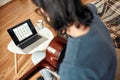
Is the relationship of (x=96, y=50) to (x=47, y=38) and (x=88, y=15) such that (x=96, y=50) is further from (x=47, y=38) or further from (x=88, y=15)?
(x=47, y=38)

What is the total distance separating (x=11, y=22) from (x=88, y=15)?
2.47 meters

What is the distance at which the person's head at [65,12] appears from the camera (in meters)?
0.62

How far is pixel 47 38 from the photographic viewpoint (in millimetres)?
1925

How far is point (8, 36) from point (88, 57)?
216 cm

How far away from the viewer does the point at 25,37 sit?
72.1 inches

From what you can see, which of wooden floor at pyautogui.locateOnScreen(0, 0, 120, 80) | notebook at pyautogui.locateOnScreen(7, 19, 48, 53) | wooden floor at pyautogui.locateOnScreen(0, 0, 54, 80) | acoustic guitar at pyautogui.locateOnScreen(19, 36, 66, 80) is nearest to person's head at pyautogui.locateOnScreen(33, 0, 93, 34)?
acoustic guitar at pyautogui.locateOnScreen(19, 36, 66, 80)

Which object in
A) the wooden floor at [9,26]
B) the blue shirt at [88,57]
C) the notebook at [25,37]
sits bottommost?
the wooden floor at [9,26]

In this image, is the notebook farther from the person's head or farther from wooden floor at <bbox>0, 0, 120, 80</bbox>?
the person's head

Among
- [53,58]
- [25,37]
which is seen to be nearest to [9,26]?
[25,37]

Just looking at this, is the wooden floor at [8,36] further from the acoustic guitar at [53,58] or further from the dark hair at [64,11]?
the dark hair at [64,11]

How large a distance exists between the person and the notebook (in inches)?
44.2

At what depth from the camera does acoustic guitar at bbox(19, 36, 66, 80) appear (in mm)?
1231

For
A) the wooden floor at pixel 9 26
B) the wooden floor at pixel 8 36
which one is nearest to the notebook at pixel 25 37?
the wooden floor at pixel 8 36

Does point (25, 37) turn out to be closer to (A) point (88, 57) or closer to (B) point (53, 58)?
(B) point (53, 58)
